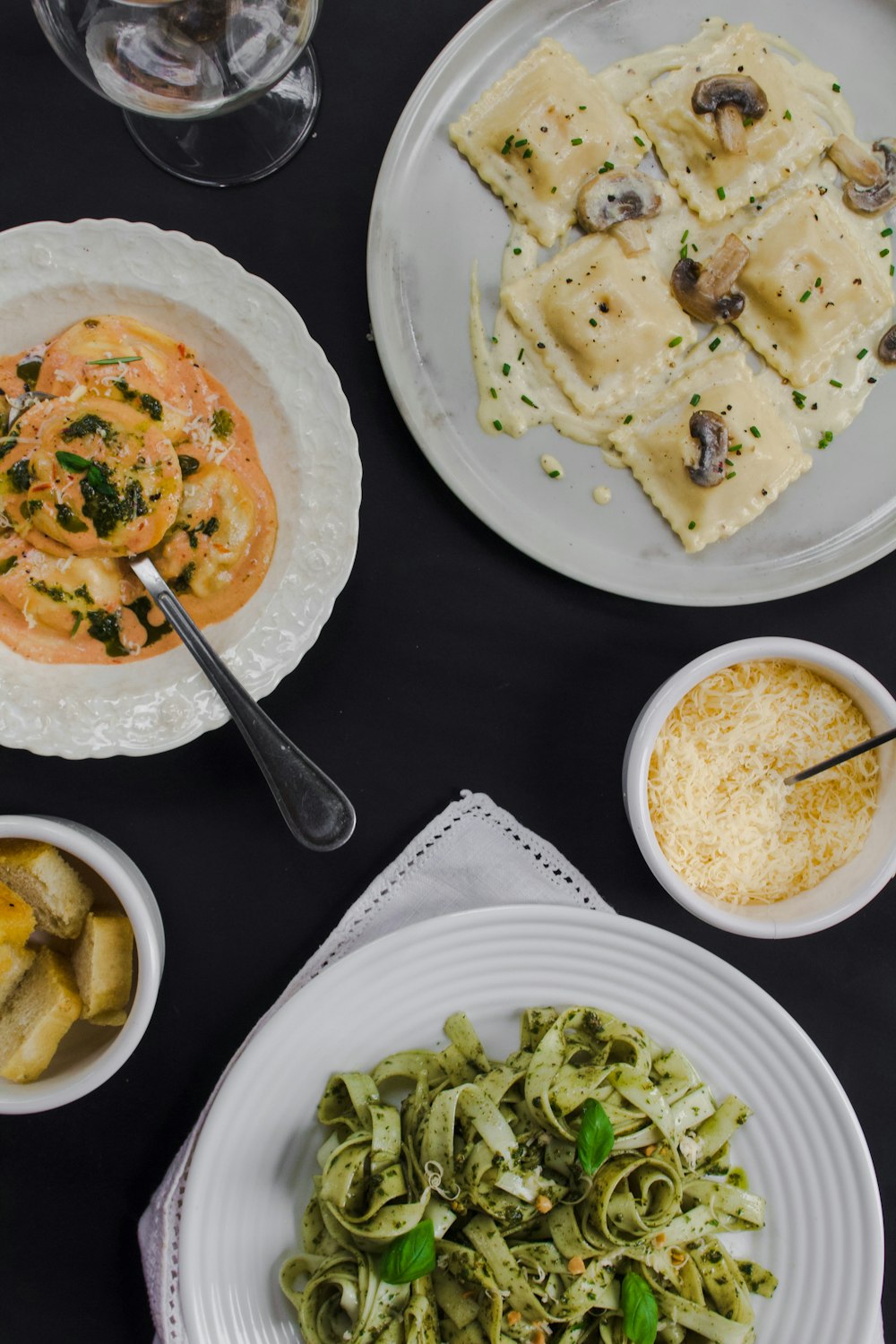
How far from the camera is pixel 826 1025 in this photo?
3.38m

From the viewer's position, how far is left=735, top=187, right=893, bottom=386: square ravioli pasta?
3244 mm

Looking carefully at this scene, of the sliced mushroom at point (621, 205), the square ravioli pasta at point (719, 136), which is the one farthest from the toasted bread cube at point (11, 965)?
the square ravioli pasta at point (719, 136)

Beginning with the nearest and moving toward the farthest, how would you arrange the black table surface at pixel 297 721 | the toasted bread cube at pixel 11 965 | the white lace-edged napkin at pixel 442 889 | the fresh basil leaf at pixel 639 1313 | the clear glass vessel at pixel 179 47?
the clear glass vessel at pixel 179 47, the fresh basil leaf at pixel 639 1313, the toasted bread cube at pixel 11 965, the white lace-edged napkin at pixel 442 889, the black table surface at pixel 297 721

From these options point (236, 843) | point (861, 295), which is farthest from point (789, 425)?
point (236, 843)

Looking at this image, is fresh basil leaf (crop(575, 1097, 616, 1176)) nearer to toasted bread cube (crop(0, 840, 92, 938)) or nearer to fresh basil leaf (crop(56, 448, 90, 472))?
toasted bread cube (crop(0, 840, 92, 938))

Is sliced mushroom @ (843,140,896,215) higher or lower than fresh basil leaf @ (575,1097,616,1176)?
higher

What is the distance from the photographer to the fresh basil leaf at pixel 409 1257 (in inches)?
102

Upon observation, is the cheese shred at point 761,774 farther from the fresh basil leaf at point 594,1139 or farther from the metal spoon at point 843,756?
the fresh basil leaf at point 594,1139

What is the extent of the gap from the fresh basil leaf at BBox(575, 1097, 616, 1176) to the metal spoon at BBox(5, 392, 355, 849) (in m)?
1.00

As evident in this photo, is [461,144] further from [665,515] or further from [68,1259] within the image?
[68,1259]

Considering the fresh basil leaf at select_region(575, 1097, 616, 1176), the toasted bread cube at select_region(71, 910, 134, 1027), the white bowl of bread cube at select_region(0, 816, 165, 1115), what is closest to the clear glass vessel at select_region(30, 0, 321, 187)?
the white bowl of bread cube at select_region(0, 816, 165, 1115)

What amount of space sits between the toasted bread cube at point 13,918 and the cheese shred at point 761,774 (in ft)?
6.27

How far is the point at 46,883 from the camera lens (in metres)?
2.81

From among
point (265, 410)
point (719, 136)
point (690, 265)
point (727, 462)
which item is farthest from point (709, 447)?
point (265, 410)
